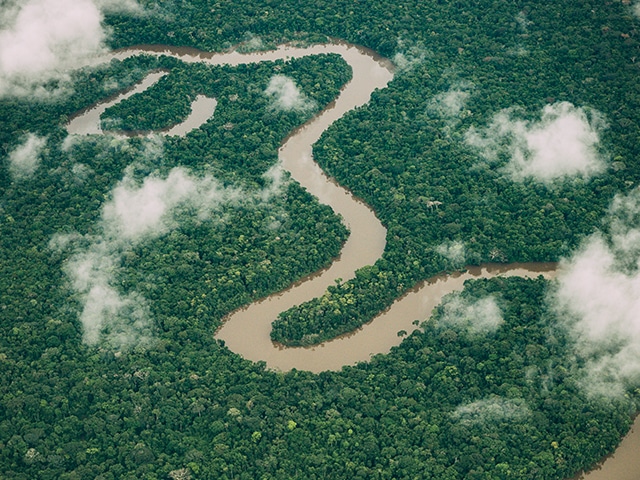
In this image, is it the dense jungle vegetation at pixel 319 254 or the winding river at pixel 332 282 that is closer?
the dense jungle vegetation at pixel 319 254

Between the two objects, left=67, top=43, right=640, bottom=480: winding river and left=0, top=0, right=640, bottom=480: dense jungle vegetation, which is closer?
left=0, top=0, right=640, bottom=480: dense jungle vegetation

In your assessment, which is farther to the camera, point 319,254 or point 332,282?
point 319,254

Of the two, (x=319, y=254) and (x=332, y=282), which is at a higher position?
(x=319, y=254)
